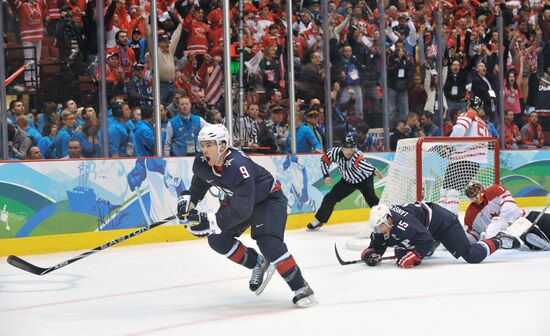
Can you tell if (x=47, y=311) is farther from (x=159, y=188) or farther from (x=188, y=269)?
(x=159, y=188)

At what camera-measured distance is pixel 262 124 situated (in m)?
11.5

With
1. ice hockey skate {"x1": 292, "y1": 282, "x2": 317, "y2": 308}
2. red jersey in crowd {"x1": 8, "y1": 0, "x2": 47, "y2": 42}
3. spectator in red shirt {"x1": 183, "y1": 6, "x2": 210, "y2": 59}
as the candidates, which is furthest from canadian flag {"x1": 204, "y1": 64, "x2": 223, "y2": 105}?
ice hockey skate {"x1": 292, "y1": 282, "x2": 317, "y2": 308}

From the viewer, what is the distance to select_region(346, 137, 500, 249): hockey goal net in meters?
9.55

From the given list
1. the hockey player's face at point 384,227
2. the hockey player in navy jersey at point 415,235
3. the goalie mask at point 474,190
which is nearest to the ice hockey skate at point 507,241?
the goalie mask at point 474,190

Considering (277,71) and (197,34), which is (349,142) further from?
(197,34)

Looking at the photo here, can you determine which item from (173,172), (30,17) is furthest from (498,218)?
(30,17)

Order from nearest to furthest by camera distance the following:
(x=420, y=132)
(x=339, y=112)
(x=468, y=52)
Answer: (x=339, y=112)
(x=420, y=132)
(x=468, y=52)

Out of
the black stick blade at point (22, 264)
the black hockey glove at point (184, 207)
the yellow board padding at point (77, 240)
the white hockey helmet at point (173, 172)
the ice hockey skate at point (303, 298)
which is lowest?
the yellow board padding at point (77, 240)

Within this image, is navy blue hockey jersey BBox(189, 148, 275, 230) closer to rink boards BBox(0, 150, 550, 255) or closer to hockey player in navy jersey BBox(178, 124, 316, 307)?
hockey player in navy jersey BBox(178, 124, 316, 307)

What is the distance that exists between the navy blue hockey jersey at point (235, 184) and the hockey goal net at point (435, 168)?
141 inches

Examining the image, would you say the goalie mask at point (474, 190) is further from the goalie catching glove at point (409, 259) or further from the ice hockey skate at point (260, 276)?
the ice hockey skate at point (260, 276)

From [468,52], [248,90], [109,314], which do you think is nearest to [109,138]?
[248,90]

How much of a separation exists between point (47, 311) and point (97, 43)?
4.37 m

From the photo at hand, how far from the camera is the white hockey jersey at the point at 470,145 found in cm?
974
